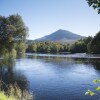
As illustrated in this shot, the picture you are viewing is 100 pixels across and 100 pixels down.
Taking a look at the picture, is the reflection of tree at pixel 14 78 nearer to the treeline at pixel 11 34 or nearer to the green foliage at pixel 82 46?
the treeline at pixel 11 34

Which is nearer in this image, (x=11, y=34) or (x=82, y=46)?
(x=11, y=34)

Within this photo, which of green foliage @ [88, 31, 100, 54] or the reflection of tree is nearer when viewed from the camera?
the reflection of tree

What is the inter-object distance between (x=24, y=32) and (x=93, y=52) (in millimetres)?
72734

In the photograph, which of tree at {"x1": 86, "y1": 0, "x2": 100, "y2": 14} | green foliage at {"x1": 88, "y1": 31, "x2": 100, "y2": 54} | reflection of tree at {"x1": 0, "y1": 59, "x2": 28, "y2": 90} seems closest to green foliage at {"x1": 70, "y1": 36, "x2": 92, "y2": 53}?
green foliage at {"x1": 88, "y1": 31, "x2": 100, "y2": 54}

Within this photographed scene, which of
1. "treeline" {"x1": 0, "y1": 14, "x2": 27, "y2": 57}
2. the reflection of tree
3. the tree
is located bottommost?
the reflection of tree

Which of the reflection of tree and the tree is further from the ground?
the tree

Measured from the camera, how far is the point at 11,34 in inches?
2201

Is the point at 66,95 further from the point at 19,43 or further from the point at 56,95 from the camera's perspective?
the point at 19,43

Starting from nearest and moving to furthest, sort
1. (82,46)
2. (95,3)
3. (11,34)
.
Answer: (95,3) < (11,34) < (82,46)

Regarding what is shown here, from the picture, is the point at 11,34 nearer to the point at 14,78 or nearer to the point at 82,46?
the point at 14,78

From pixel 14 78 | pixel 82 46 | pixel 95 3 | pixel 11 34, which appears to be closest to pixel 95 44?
pixel 82 46

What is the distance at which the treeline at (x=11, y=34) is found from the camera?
2185 inches

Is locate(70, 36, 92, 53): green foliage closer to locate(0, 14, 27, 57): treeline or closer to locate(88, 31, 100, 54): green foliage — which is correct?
locate(88, 31, 100, 54): green foliage

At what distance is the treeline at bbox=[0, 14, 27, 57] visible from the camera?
55500 millimetres
